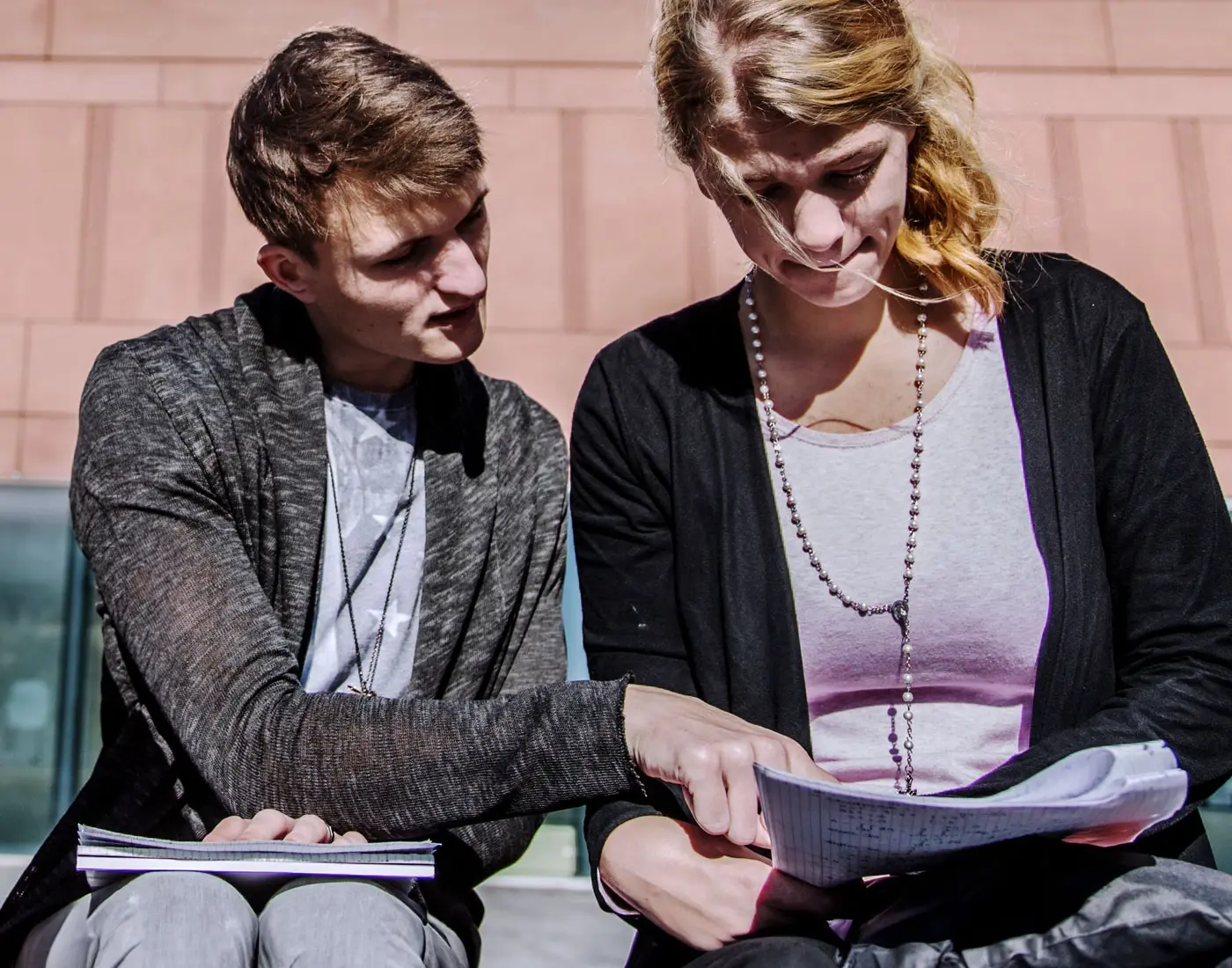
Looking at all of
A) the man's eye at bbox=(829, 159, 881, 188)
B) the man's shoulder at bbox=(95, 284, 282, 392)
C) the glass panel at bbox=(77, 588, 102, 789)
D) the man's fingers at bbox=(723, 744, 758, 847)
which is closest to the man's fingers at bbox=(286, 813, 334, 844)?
the man's fingers at bbox=(723, 744, 758, 847)

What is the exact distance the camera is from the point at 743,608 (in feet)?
4.67

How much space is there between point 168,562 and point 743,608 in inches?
22.4

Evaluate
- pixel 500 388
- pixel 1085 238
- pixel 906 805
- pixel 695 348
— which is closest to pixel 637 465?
pixel 695 348

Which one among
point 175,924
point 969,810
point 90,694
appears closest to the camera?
point 969,810

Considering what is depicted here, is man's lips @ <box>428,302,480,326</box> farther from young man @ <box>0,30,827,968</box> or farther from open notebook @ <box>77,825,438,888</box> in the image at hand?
open notebook @ <box>77,825,438,888</box>

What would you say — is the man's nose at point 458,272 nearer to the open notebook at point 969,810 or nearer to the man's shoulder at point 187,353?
the man's shoulder at point 187,353

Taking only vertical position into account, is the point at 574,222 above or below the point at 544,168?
below

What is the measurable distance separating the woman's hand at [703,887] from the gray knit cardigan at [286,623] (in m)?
0.06

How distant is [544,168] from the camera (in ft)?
8.72

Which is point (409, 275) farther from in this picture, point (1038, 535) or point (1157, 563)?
point (1157, 563)

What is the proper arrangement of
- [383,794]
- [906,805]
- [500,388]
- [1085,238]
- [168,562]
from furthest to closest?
[1085,238]
[500,388]
[168,562]
[383,794]
[906,805]

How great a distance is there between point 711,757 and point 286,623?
596 millimetres

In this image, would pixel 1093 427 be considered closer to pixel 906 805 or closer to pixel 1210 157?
pixel 906 805

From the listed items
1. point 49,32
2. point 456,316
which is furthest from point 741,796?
point 49,32
